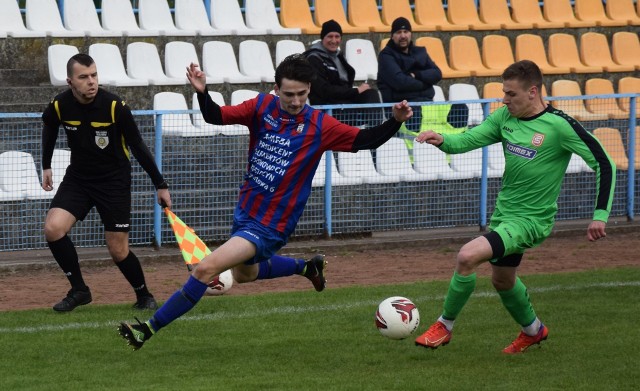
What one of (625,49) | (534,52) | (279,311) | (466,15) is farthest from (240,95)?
(625,49)

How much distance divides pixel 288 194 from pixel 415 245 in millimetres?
5751

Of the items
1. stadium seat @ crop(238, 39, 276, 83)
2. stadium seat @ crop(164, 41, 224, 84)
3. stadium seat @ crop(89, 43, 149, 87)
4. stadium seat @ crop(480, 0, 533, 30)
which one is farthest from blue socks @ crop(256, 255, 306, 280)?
stadium seat @ crop(480, 0, 533, 30)

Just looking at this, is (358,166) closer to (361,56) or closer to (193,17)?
(361,56)

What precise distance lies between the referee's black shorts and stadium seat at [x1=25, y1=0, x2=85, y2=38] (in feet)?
19.6

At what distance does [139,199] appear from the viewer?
12492 mm

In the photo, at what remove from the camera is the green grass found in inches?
287

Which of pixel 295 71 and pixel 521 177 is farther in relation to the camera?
pixel 521 177

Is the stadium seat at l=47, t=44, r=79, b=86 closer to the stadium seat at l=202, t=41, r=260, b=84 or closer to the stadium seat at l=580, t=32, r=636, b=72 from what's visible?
the stadium seat at l=202, t=41, r=260, b=84

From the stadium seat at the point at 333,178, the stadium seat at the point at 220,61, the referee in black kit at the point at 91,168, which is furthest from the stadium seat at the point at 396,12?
the referee in black kit at the point at 91,168

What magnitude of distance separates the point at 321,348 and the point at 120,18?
869cm

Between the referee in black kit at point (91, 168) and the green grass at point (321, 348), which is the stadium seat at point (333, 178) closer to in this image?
the green grass at point (321, 348)

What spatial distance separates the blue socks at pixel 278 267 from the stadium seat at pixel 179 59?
648 centimetres

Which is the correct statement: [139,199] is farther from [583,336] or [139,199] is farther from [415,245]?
[583,336]

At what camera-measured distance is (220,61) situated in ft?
Answer: 51.4
